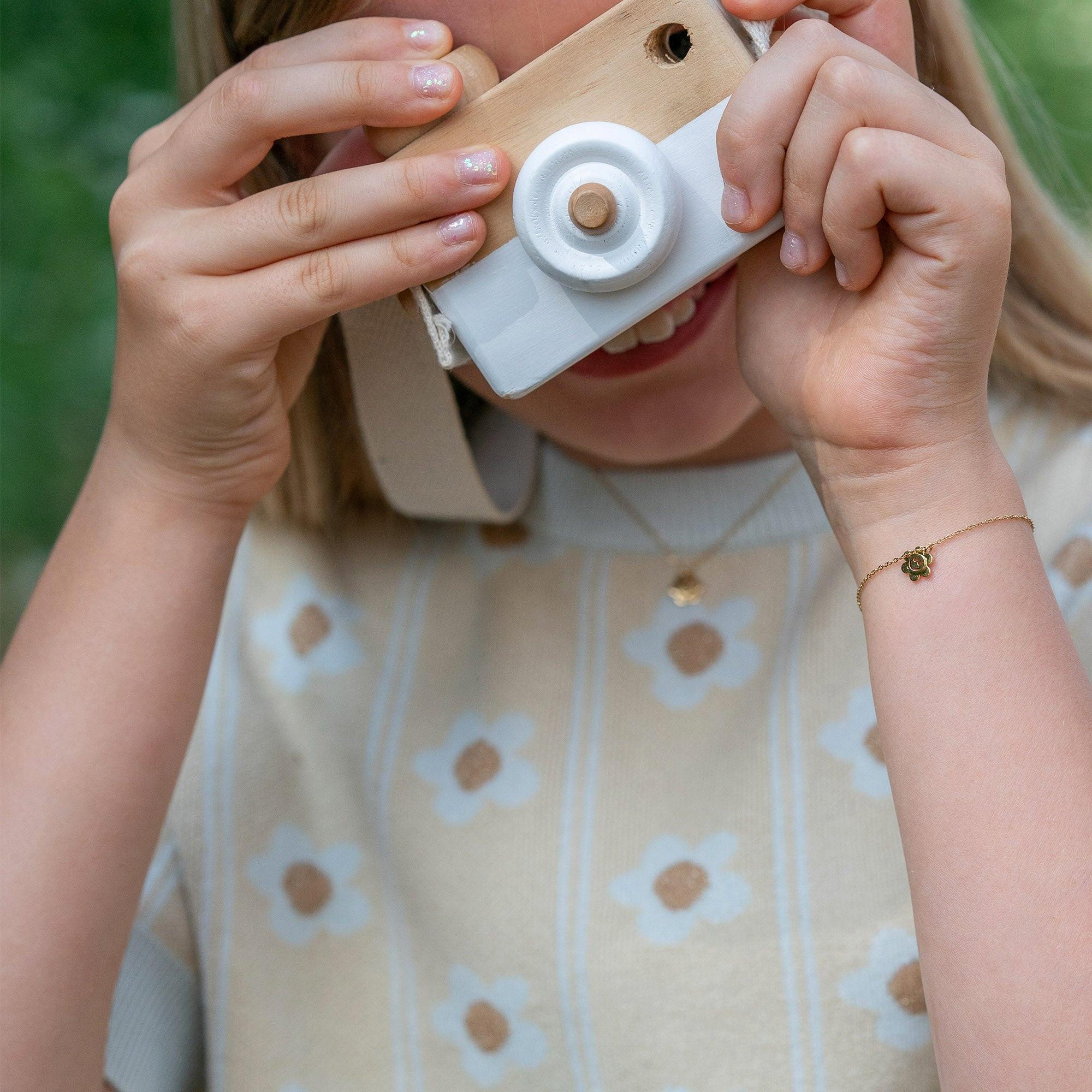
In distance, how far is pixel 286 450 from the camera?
→ 0.84 metres

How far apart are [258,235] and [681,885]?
51cm

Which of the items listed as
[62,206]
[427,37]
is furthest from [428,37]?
[62,206]

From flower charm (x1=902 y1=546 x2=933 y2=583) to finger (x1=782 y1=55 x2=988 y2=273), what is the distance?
18 centimetres

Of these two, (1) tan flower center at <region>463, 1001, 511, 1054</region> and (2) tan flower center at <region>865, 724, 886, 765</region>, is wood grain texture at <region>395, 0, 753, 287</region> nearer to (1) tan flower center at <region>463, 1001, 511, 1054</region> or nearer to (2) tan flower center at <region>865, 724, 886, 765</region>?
(2) tan flower center at <region>865, 724, 886, 765</region>

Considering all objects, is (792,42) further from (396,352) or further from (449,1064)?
(449,1064)

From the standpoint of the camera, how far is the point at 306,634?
104 centimetres

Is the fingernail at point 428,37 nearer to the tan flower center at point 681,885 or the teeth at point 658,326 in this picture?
the teeth at point 658,326

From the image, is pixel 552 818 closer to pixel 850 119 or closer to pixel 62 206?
pixel 850 119

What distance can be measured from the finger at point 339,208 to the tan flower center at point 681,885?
0.47m

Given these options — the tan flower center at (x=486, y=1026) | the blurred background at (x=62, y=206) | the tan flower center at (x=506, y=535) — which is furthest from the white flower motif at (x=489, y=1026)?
the blurred background at (x=62, y=206)

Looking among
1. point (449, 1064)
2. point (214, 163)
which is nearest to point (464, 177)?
point (214, 163)

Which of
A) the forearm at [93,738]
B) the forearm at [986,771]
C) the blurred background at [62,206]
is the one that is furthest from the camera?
the blurred background at [62,206]

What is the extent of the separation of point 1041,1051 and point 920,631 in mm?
201

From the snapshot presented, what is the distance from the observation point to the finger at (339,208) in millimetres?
646
